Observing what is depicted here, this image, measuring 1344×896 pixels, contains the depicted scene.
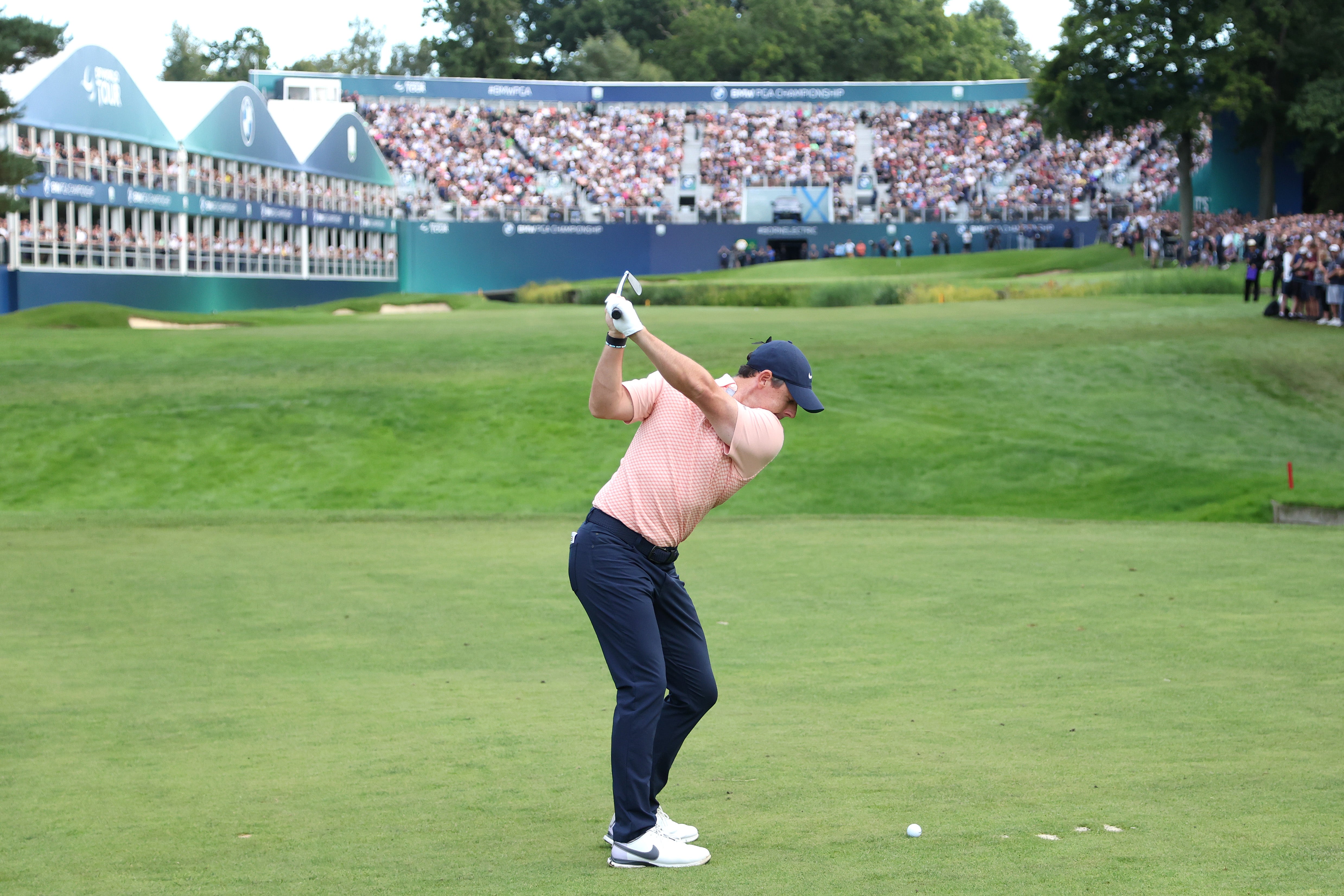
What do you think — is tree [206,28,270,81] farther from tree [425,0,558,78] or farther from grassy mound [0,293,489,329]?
grassy mound [0,293,489,329]

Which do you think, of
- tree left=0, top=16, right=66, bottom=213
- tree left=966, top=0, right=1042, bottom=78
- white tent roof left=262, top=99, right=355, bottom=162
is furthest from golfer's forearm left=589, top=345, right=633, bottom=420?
tree left=966, top=0, right=1042, bottom=78

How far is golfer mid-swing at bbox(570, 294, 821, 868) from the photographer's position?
5.25 m

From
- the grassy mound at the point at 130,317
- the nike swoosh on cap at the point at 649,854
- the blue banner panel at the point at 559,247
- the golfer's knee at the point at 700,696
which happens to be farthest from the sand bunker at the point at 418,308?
the nike swoosh on cap at the point at 649,854

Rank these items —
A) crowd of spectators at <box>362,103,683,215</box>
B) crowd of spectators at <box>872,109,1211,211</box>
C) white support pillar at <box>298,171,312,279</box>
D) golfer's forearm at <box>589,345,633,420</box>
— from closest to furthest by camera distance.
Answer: golfer's forearm at <box>589,345,633,420</box> < white support pillar at <box>298,171,312,279</box> < crowd of spectators at <box>872,109,1211,211</box> < crowd of spectators at <box>362,103,683,215</box>

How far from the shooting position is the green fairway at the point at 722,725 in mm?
5105

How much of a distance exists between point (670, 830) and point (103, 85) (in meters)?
48.4

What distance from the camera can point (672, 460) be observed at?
17.6ft

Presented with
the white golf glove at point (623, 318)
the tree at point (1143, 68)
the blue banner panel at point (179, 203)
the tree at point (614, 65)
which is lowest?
the white golf glove at point (623, 318)

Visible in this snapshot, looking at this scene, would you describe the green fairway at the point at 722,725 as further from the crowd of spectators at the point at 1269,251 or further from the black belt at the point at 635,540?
the crowd of spectators at the point at 1269,251

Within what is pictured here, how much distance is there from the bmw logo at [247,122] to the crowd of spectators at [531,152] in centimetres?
1539

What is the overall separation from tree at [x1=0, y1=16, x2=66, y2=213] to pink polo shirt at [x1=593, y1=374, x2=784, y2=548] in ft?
78.0

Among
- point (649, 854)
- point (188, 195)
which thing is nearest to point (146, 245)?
point (188, 195)

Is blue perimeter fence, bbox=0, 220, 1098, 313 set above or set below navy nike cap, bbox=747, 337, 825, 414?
above

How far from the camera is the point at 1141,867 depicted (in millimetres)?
4871
